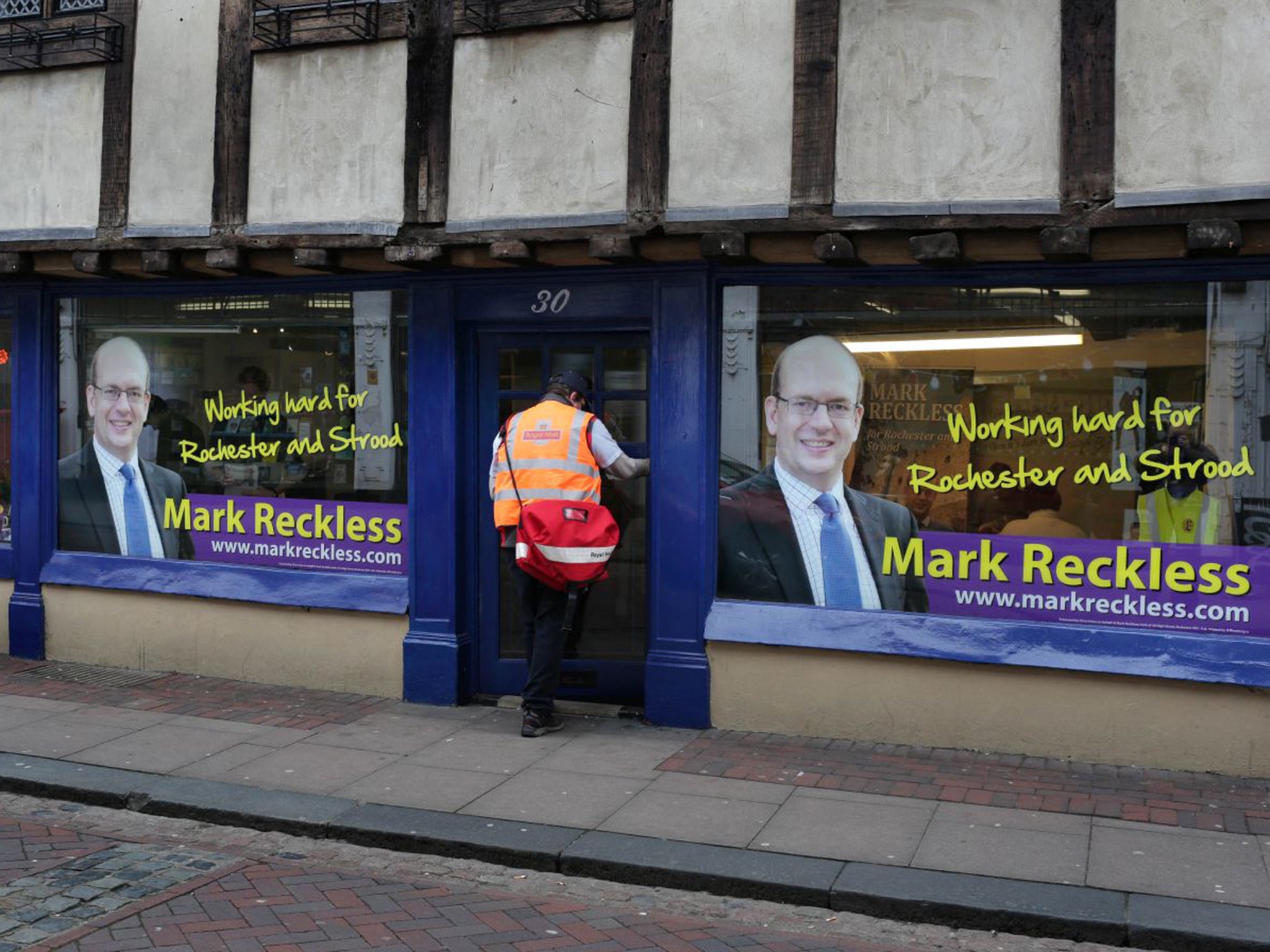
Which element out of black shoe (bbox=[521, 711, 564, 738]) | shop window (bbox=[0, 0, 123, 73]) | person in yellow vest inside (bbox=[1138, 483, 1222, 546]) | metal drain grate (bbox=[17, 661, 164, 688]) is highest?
shop window (bbox=[0, 0, 123, 73])

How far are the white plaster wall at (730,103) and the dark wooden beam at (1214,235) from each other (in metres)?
2.05

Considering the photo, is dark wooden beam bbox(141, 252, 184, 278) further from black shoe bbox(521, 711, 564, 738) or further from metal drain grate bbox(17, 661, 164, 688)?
black shoe bbox(521, 711, 564, 738)

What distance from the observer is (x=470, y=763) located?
23.2 feet

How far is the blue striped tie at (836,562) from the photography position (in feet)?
25.1

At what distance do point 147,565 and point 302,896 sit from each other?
4.68 metres

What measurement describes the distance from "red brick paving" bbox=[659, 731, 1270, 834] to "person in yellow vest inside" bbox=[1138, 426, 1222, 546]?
3.97 feet

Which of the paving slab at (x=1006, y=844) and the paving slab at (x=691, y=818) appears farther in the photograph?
the paving slab at (x=691, y=818)

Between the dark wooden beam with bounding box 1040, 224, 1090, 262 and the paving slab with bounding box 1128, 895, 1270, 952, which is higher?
the dark wooden beam with bounding box 1040, 224, 1090, 262

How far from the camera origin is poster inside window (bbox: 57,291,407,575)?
28.8 feet

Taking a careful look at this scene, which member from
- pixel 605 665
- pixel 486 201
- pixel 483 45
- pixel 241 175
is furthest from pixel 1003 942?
pixel 241 175

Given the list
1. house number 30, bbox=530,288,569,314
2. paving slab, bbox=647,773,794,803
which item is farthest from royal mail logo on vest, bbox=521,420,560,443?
paving slab, bbox=647,773,794,803

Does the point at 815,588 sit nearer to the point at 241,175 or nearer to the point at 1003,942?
the point at 1003,942

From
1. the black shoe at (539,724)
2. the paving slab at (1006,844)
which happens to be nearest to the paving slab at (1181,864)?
the paving slab at (1006,844)

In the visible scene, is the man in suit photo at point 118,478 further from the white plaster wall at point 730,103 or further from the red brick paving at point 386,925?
the red brick paving at point 386,925
